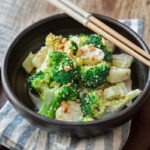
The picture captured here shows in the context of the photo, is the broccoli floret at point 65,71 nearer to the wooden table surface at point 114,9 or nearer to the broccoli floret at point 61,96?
the broccoli floret at point 61,96

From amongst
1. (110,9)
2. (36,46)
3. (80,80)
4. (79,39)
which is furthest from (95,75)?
(110,9)

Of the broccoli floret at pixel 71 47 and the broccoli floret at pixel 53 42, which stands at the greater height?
the broccoli floret at pixel 71 47

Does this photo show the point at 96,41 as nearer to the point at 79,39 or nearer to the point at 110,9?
the point at 79,39

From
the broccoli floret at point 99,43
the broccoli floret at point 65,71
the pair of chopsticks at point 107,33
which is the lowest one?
the broccoli floret at point 65,71

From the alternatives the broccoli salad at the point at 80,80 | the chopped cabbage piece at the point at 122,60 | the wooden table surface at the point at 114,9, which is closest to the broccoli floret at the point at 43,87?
the broccoli salad at the point at 80,80

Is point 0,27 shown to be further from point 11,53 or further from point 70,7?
point 70,7

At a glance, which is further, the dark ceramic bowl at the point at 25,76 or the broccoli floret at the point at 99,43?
the broccoli floret at the point at 99,43

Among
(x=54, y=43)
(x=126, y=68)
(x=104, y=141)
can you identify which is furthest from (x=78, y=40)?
(x=104, y=141)
